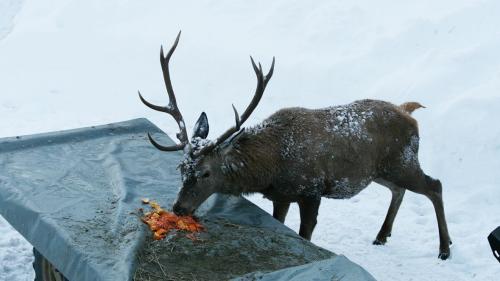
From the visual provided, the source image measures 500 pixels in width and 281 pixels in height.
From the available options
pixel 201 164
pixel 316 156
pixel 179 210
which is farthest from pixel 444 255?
pixel 179 210

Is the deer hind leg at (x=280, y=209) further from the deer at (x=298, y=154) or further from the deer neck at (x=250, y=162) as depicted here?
the deer neck at (x=250, y=162)

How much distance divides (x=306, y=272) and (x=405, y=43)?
261 inches

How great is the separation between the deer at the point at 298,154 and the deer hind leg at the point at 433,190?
0.02 m

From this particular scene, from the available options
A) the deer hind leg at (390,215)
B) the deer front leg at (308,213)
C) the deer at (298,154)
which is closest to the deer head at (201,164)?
the deer at (298,154)

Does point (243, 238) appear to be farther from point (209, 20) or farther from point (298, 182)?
point (209, 20)

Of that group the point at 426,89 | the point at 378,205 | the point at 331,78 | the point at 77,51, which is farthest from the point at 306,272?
the point at 77,51

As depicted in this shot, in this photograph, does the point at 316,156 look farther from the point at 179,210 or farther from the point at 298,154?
the point at 179,210

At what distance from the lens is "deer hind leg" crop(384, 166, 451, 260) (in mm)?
5945

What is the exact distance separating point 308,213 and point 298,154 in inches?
20.6

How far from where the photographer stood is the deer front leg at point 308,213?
532cm

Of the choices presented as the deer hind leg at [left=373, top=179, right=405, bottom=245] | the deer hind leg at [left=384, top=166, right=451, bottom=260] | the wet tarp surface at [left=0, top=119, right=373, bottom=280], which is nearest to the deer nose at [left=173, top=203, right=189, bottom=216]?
the wet tarp surface at [left=0, top=119, right=373, bottom=280]

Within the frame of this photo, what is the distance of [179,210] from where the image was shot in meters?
4.63

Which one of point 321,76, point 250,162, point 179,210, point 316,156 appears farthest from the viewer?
point 321,76

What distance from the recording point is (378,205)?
707 centimetres
